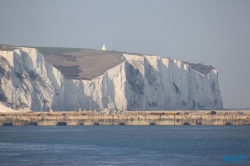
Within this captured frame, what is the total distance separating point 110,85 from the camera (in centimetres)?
12538

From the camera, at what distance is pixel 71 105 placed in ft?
390

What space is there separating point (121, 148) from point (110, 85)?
227ft

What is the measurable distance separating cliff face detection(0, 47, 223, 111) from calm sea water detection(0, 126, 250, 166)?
32.5 meters

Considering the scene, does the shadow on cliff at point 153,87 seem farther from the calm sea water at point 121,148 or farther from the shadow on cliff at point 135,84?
the calm sea water at point 121,148

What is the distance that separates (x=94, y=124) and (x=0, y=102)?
68.9ft

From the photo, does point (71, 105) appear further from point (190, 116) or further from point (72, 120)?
point (190, 116)

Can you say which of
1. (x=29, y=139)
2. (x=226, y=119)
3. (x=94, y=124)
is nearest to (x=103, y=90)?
(x=94, y=124)

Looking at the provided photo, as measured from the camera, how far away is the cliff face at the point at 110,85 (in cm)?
10744

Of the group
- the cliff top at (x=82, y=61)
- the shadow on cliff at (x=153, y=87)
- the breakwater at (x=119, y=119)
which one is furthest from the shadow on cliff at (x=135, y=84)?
the breakwater at (x=119, y=119)

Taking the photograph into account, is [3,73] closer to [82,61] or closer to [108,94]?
[108,94]

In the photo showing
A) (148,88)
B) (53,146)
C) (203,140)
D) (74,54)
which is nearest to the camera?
(53,146)

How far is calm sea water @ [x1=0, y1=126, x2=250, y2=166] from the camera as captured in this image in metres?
46.5

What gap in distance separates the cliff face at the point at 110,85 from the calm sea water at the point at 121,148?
32.5 metres

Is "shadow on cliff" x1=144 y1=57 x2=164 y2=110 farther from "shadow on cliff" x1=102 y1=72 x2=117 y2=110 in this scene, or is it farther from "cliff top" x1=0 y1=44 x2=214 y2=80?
"shadow on cliff" x1=102 y1=72 x2=117 y2=110
